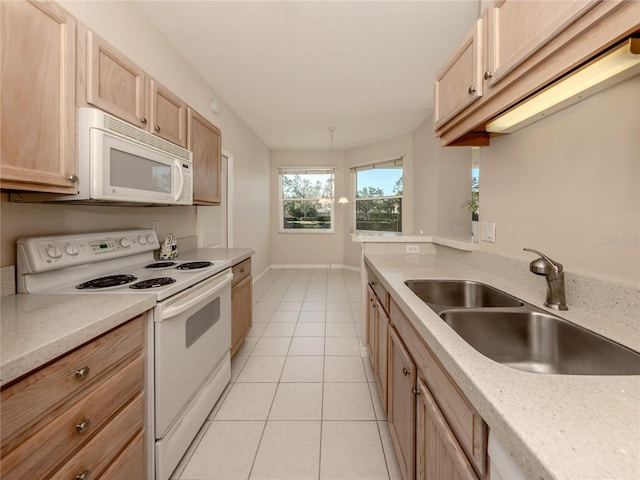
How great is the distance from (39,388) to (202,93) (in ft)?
10.2

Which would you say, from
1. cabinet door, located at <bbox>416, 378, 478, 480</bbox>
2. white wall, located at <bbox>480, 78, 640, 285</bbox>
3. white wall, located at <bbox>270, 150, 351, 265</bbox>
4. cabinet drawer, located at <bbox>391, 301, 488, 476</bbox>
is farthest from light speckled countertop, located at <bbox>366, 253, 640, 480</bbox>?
white wall, located at <bbox>270, 150, 351, 265</bbox>

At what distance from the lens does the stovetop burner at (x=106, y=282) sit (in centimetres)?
127

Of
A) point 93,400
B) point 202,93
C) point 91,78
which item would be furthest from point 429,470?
point 202,93

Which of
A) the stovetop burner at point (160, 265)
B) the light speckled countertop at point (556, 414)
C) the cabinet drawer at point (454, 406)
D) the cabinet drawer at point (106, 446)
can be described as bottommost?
the cabinet drawer at point (106, 446)

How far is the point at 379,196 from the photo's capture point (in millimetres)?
5660

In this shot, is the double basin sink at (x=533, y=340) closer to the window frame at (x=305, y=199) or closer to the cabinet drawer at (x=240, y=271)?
the cabinet drawer at (x=240, y=271)

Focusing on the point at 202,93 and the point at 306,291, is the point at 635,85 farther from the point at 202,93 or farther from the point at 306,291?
the point at 306,291

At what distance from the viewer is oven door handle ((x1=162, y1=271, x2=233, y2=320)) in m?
1.22

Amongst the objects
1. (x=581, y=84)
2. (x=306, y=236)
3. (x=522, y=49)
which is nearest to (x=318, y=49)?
(x=522, y=49)

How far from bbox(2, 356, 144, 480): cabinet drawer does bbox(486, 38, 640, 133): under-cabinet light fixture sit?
171cm

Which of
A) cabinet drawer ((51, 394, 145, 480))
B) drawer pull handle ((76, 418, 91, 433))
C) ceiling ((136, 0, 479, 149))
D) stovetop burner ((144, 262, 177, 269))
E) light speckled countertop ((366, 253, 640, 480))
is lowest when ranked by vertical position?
cabinet drawer ((51, 394, 145, 480))

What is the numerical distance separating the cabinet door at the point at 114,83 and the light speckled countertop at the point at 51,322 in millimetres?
881

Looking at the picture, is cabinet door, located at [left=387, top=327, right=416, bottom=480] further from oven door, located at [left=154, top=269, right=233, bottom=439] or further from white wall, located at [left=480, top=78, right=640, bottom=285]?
oven door, located at [left=154, top=269, right=233, bottom=439]

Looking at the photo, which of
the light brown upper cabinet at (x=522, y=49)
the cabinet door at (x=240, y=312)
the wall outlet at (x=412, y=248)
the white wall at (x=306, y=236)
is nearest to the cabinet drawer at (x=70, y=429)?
the cabinet door at (x=240, y=312)
